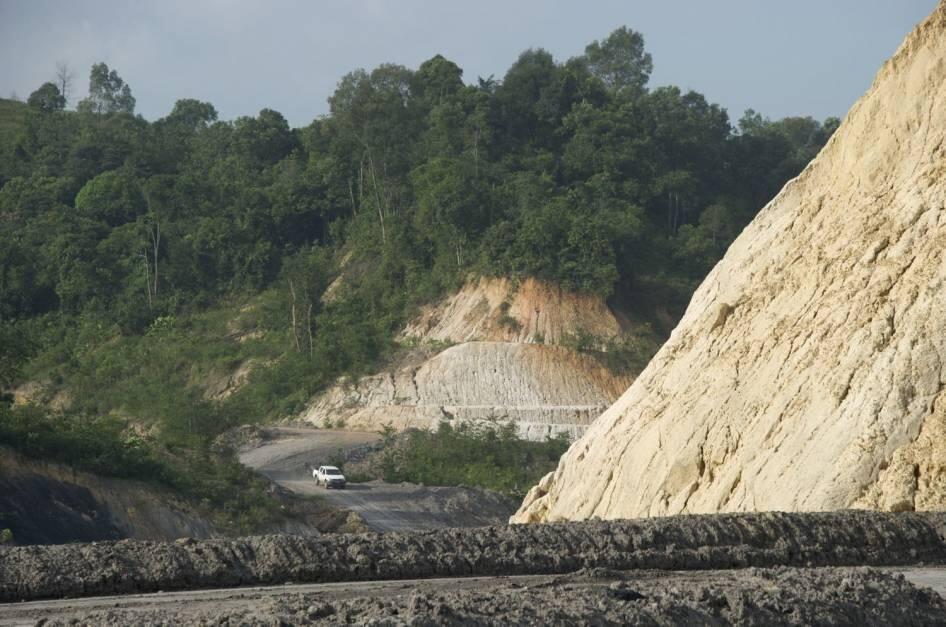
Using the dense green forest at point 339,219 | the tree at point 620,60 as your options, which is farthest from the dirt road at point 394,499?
the tree at point 620,60

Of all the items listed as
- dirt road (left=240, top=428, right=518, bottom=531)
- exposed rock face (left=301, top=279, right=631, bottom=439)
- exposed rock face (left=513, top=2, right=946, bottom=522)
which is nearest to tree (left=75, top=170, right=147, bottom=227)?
exposed rock face (left=301, top=279, right=631, bottom=439)

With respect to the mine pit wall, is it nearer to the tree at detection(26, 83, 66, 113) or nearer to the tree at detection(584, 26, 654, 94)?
the tree at detection(584, 26, 654, 94)

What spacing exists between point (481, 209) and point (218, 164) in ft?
72.0

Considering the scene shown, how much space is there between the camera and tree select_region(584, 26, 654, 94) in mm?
92312

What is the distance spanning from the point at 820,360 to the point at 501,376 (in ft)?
121

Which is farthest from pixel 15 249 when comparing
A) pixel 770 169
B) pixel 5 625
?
pixel 5 625

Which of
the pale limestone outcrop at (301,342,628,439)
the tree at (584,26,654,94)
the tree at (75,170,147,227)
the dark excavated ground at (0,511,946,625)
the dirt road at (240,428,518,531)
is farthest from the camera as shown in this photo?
the tree at (584,26,654,94)

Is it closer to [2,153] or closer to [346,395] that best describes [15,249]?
[2,153]

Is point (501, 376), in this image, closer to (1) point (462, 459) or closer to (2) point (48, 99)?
(1) point (462, 459)

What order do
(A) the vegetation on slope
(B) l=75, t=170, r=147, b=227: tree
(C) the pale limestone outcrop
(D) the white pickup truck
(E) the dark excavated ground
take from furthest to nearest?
(B) l=75, t=170, r=147, b=227: tree
(C) the pale limestone outcrop
(A) the vegetation on slope
(D) the white pickup truck
(E) the dark excavated ground

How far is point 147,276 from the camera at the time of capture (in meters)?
70.4

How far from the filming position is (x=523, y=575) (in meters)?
13.4

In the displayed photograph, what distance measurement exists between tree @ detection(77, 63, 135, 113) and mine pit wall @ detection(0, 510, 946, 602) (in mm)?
98071

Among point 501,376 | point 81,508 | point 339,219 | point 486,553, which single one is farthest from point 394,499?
point 339,219
